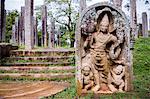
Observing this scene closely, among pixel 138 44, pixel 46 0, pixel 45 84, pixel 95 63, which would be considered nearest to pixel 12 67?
pixel 45 84

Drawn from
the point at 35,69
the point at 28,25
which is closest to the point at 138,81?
the point at 35,69

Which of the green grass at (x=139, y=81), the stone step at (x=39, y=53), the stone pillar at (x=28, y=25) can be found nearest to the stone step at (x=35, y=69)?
the green grass at (x=139, y=81)

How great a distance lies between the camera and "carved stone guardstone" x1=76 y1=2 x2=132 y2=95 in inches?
254

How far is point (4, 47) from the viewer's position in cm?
1097

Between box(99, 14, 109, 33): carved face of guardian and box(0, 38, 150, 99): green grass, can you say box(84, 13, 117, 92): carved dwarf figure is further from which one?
box(0, 38, 150, 99): green grass

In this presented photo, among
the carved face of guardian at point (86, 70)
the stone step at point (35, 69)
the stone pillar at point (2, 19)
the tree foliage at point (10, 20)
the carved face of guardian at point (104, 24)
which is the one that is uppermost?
the tree foliage at point (10, 20)

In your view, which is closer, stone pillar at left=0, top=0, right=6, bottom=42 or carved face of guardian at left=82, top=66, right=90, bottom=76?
carved face of guardian at left=82, top=66, right=90, bottom=76

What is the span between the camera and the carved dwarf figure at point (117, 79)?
647 centimetres

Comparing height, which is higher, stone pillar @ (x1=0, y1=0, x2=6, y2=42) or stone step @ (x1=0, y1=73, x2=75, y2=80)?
stone pillar @ (x1=0, y1=0, x2=6, y2=42)

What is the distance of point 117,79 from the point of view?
6488 mm

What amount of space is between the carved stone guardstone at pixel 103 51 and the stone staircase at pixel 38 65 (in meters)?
2.10

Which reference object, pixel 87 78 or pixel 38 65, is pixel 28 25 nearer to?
pixel 38 65

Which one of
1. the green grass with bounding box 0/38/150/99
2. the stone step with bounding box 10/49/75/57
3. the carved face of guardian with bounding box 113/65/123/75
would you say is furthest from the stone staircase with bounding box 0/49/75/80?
the carved face of guardian with bounding box 113/65/123/75

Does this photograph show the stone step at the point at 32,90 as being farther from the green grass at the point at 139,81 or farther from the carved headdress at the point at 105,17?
the carved headdress at the point at 105,17
